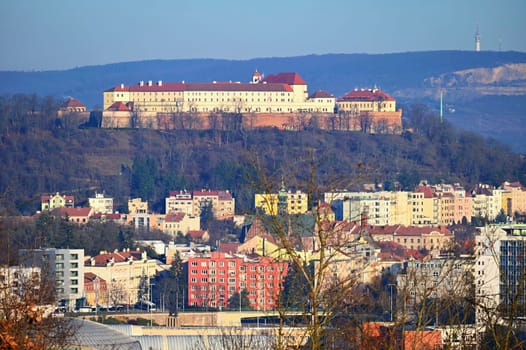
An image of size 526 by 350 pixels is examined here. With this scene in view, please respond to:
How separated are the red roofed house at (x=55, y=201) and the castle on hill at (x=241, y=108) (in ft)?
48.8

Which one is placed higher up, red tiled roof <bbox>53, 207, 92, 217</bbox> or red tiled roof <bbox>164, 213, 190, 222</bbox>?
red tiled roof <bbox>53, 207, 92, 217</bbox>

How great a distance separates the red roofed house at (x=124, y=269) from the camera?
3612 centimetres

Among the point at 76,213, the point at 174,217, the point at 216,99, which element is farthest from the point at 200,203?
the point at 216,99

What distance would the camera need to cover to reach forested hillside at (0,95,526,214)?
59.5m

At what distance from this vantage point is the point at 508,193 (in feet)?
188

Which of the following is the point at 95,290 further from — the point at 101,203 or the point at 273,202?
the point at 273,202

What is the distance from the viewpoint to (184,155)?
66.2 m

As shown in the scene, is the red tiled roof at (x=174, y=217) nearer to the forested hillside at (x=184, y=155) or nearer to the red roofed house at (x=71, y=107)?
the forested hillside at (x=184, y=155)

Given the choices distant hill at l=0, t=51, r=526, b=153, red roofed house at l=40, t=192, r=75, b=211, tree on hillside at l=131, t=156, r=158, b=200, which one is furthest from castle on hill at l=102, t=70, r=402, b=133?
distant hill at l=0, t=51, r=526, b=153

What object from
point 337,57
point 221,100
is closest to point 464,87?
point 337,57

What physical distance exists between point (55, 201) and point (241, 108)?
18.8m

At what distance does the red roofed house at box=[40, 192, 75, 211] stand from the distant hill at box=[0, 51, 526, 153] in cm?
6110

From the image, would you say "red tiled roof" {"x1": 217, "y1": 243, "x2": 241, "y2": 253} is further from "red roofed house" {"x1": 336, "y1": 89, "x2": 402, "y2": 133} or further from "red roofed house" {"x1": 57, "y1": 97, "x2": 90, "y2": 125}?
"red roofed house" {"x1": 336, "y1": 89, "x2": 402, "y2": 133}

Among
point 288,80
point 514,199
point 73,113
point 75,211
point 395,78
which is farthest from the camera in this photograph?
point 395,78
